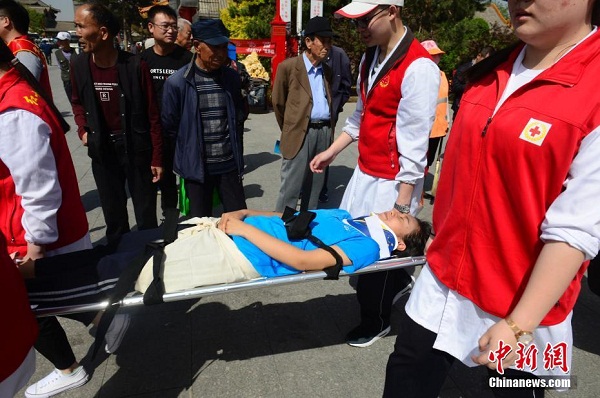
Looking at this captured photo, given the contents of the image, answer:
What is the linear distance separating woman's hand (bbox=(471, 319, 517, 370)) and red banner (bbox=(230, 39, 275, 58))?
39.7ft

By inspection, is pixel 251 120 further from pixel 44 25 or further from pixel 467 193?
pixel 44 25

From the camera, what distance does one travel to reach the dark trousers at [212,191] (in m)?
3.34

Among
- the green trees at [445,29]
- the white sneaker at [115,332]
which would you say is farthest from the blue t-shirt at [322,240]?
the green trees at [445,29]

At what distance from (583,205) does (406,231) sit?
4.43ft

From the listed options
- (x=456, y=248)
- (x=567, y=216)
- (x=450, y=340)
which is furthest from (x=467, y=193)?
(x=450, y=340)

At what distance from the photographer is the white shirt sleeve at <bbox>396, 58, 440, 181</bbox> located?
84.4 inches

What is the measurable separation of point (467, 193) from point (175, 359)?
1.99 meters

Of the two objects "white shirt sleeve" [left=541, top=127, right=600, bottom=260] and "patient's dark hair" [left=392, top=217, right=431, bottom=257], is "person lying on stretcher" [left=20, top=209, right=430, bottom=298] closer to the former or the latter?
"patient's dark hair" [left=392, top=217, right=431, bottom=257]

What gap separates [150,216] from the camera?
12.1ft

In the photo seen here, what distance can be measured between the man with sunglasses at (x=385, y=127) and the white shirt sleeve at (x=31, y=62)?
252 centimetres

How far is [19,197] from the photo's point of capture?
187 centimetres

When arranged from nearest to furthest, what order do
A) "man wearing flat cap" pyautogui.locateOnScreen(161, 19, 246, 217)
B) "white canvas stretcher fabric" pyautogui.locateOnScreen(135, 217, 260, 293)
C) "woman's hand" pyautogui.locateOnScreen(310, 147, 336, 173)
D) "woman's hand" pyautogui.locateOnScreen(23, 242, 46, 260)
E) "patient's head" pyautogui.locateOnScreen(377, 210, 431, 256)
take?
1. "woman's hand" pyautogui.locateOnScreen(23, 242, 46, 260)
2. "white canvas stretcher fabric" pyautogui.locateOnScreen(135, 217, 260, 293)
3. "patient's head" pyautogui.locateOnScreen(377, 210, 431, 256)
4. "woman's hand" pyautogui.locateOnScreen(310, 147, 336, 173)
5. "man wearing flat cap" pyautogui.locateOnScreen(161, 19, 246, 217)

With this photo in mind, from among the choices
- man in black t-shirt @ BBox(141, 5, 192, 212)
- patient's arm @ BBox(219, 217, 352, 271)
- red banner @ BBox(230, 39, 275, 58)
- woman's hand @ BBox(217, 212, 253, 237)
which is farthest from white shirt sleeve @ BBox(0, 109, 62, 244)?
red banner @ BBox(230, 39, 275, 58)

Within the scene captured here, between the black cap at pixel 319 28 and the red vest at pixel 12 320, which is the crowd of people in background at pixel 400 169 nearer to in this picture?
the red vest at pixel 12 320
